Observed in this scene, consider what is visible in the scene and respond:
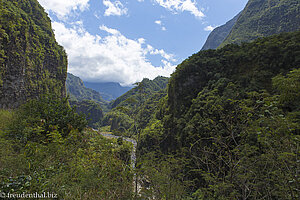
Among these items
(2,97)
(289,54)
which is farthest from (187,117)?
(2,97)

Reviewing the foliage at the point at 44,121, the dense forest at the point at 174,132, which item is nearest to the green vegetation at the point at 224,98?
the dense forest at the point at 174,132

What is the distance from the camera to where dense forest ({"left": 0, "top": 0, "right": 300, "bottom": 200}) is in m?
2.58

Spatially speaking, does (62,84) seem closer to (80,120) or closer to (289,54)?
(80,120)

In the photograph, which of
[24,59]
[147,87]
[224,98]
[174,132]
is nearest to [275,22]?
[224,98]

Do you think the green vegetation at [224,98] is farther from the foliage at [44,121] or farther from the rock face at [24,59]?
the rock face at [24,59]

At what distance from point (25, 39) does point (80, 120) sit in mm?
29061

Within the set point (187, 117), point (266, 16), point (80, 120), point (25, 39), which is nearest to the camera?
point (80, 120)

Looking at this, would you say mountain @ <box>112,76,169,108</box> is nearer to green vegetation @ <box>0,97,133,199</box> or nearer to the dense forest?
the dense forest

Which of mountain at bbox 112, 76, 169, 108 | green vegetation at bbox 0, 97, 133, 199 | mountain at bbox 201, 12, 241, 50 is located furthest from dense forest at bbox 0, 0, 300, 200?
mountain at bbox 201, 12, 241, 50

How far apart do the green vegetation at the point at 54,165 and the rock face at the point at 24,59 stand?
3728mm

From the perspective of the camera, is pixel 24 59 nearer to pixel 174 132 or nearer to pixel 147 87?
pixel 147 87

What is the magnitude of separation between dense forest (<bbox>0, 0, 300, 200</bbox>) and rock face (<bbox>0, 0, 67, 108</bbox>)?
20cm

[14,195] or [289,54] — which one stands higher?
[289,54]

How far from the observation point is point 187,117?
672 inches
